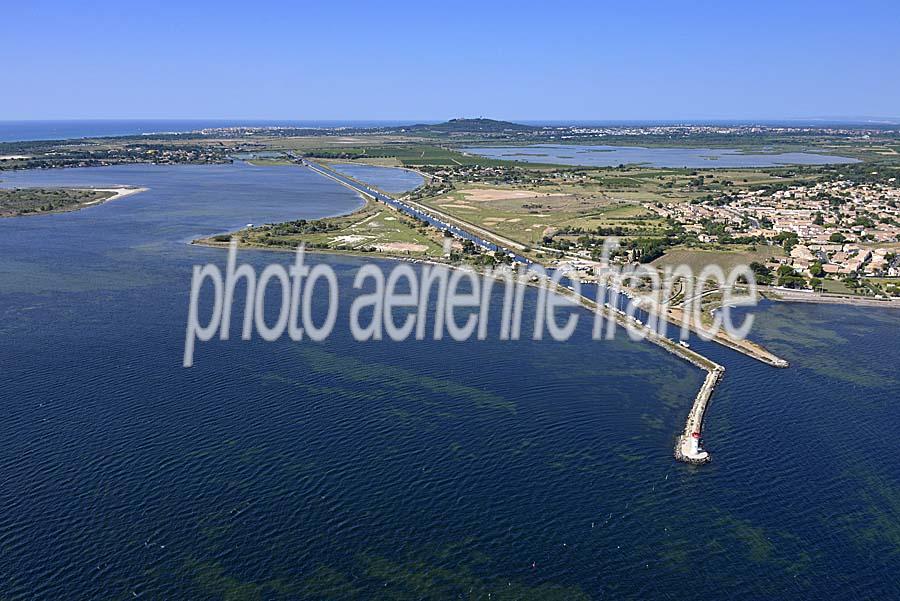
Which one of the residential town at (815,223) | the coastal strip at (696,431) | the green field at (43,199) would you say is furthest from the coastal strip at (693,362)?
the green field at (43,199)

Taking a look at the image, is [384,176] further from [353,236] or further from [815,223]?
[815,223]

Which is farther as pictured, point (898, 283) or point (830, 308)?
point (898, 283)

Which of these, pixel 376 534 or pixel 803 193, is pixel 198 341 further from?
pixel 803 193

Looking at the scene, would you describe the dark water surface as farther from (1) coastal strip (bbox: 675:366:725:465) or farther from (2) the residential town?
(2) the residential town

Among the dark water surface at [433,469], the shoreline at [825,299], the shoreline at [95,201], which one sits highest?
the shoreline at [95,201]

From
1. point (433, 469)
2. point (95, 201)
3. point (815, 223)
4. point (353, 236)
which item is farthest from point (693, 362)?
point (95, 201)

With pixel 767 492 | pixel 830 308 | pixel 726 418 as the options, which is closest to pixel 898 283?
pixel 830 308

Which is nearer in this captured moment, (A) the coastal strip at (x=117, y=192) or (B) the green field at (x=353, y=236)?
(B) the green field at (x=353, y=236)

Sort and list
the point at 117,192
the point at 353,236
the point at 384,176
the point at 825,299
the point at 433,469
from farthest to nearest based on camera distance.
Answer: the point at 384,176 → the point at 117,192 → the point at 353,236 → the point at 825,299 → the point at 433,469

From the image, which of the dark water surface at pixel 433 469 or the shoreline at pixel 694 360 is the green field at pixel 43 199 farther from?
the shoreline at pixel 694 360
